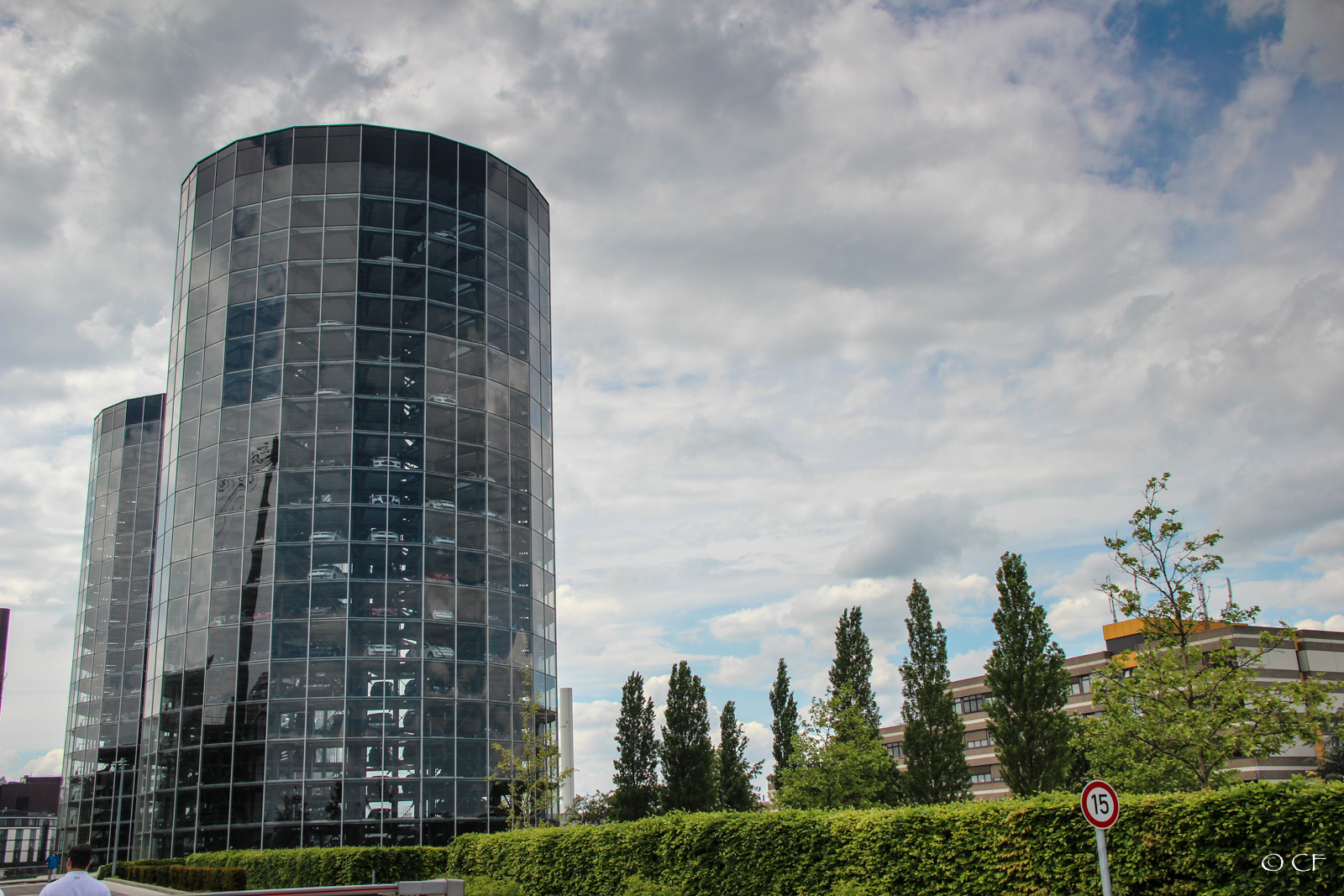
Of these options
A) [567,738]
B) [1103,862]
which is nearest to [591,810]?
[567,738]

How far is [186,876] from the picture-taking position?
36.3 metres

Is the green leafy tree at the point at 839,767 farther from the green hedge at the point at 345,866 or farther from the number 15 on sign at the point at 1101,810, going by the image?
the number 15 on sign at the point at 1101,810

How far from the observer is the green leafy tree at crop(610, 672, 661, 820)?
62.5m

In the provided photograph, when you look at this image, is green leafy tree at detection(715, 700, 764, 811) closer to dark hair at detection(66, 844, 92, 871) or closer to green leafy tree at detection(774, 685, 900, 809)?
green leafy tree at detection(774, 685, 900, 809)

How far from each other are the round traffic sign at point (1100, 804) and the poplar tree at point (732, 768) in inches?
2102

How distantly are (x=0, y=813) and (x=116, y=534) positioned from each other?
77.7m

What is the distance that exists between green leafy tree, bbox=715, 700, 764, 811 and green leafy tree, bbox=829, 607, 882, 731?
25.6 ft

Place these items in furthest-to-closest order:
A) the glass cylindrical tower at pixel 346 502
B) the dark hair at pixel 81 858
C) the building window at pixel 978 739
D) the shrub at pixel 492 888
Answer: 1. the building window at pixel 978 739
2. the glass cylindrical tower at pixel 346 502
3. the shrub at pixel 492 888
4. the dark hair at pixel 81 858

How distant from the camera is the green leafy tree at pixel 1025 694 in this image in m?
48.3

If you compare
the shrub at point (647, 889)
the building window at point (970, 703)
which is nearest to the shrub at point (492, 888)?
the shrub at point (647, 889)

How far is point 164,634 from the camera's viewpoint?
46.3 m

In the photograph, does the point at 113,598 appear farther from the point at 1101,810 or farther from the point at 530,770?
the point at 1101,810

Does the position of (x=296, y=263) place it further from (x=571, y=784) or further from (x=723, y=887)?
(x=571, y=784)

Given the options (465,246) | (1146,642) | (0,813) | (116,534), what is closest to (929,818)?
(1146,642)
